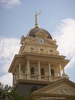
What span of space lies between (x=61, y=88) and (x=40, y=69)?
7.00 meters

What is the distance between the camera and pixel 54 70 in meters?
53.8

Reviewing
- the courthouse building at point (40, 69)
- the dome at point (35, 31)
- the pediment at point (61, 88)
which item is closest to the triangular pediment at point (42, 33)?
the courthouse building at point (40, 69)

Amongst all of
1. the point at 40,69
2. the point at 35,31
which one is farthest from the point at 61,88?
the point at 35,31

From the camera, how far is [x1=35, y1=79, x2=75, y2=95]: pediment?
45875 mm

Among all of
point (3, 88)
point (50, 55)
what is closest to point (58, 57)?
point (50, 55)

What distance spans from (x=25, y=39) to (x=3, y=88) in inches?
828

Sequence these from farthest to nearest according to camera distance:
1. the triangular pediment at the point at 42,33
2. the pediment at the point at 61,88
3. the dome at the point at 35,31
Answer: the dome at the point at 35,31
the triangular pediment at the point at 42,33
the pediment at the point at 61,88

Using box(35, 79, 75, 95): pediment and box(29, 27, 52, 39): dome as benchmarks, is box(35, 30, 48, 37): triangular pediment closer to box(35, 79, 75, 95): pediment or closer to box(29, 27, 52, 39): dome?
box(29, 27, 52, 39): dome

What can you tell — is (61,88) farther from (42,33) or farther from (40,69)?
(42,33)

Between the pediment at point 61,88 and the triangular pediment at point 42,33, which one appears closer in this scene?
the pediment at point 61,88

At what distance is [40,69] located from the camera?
52.5 m

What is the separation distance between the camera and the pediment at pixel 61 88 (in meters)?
45.9

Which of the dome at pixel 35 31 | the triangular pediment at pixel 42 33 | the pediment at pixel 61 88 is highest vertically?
the dome at pixel 35 31

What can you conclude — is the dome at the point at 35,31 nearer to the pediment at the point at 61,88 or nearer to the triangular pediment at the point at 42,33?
the triangular pediment at the point at 42,33
